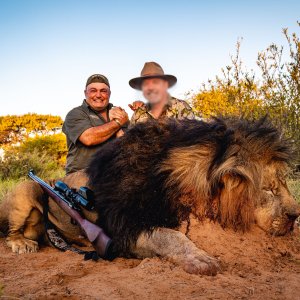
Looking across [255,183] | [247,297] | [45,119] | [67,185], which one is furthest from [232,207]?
[45,119]

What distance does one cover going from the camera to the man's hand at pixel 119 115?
6.12 metres

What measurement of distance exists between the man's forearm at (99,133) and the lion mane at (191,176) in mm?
2296

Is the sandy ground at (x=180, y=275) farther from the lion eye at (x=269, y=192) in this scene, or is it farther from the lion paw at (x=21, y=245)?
the lion paw at (x=21, y=245)

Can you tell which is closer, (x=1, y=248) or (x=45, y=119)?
(x=1, y=248)

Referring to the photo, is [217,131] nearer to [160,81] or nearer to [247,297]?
[247,297]

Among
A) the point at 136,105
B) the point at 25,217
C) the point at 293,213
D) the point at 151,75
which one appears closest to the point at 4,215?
the point at 25,217

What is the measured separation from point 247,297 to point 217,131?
1450mm

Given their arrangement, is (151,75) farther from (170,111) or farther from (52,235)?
(52,235)

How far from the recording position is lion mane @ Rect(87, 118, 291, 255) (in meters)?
3.24

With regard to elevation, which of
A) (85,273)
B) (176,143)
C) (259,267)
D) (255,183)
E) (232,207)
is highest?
(176,143)

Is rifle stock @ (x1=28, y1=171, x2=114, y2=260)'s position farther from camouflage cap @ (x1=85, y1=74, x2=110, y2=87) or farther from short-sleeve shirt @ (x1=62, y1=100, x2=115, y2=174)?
camouflage cap @ (x1=85, y1=74, x2=110, y2=87)

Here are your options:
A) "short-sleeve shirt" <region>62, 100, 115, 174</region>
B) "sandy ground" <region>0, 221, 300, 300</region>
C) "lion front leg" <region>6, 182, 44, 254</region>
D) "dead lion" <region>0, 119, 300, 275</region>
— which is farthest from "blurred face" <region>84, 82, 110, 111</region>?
"sandy ground" <region>0, 221, 300, 300</region>

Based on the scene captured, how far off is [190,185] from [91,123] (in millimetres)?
3416

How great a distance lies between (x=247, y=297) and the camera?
90.2 inches
